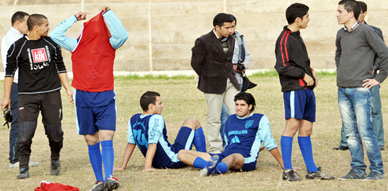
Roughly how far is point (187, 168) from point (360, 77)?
246 cm

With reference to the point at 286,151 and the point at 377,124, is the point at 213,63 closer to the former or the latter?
the point at 286,151

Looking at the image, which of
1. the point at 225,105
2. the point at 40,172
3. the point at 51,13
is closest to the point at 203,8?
the point at 51,13

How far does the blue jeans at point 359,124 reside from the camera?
20.8 ft

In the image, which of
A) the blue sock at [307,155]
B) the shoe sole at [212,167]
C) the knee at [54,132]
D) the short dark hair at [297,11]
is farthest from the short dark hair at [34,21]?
the blue sock at [307,155]

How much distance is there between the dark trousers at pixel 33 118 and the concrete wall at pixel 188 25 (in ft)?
45.5

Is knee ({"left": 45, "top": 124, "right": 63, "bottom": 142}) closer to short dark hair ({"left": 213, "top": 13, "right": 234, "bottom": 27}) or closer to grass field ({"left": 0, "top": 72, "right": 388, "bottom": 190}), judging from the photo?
grass field ({"left": 0, "top": 72, "right": 388, "bottom": 190})

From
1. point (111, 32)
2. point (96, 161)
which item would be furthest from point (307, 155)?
point (111, 32)

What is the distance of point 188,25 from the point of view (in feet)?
70.5

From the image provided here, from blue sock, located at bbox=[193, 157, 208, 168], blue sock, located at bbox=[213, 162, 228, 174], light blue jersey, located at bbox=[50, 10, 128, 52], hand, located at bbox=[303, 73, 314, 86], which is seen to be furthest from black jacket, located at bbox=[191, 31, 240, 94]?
light blue jersey, located at bbox=[50, 10, 128, 52]

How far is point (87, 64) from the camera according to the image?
6.20m

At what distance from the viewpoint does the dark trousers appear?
7191 mm

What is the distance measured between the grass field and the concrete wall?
5.87m

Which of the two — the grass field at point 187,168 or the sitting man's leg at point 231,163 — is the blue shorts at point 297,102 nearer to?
the grass field at point 187,168

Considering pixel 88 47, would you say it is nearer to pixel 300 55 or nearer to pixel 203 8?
pixel 300 55
